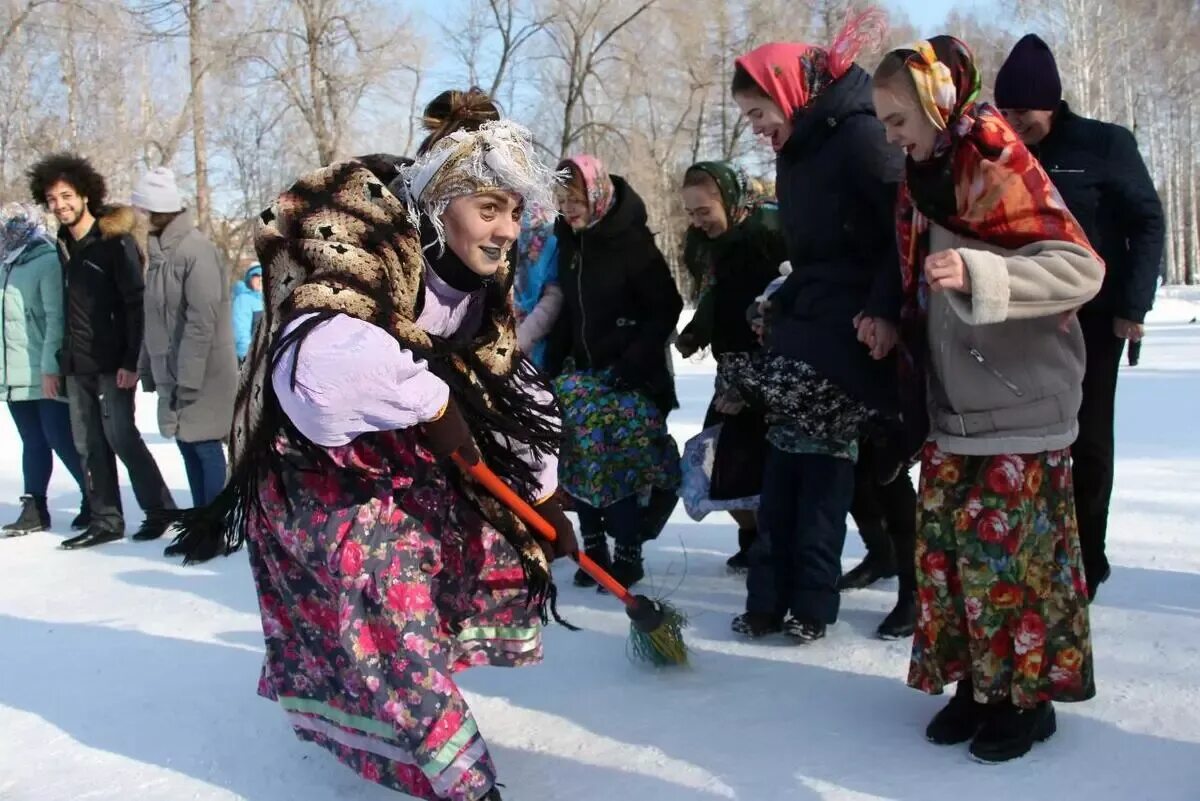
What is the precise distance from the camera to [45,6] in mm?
17938

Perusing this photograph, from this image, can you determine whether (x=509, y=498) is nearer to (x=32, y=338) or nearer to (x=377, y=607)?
(x=377, y=607)

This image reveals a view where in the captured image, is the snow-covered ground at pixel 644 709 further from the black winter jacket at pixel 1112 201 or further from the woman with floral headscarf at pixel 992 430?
the black winter jacket at pixel 1112 201

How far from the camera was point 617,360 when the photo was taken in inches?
149

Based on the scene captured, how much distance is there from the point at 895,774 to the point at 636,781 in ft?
1.86

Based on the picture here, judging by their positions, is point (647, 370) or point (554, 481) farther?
point (647, 370)

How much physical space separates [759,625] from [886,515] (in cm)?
59

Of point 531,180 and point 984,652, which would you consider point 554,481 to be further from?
point 984,652

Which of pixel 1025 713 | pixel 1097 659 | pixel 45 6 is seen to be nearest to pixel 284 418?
pixel 1025 713

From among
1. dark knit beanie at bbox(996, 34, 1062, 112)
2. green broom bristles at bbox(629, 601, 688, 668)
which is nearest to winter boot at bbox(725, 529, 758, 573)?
green broom bristles at bbox(629, 601, 688, 668)

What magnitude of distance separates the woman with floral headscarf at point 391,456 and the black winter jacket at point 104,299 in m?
2.94

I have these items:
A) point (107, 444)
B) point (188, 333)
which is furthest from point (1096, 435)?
point (107, 444)

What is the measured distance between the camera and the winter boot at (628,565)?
152 inches

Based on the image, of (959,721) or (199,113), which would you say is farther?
(199,113)

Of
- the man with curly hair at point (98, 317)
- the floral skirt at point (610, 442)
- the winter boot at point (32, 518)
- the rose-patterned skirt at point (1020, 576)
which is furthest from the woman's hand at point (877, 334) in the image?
the winter boot at point (32, 518)
